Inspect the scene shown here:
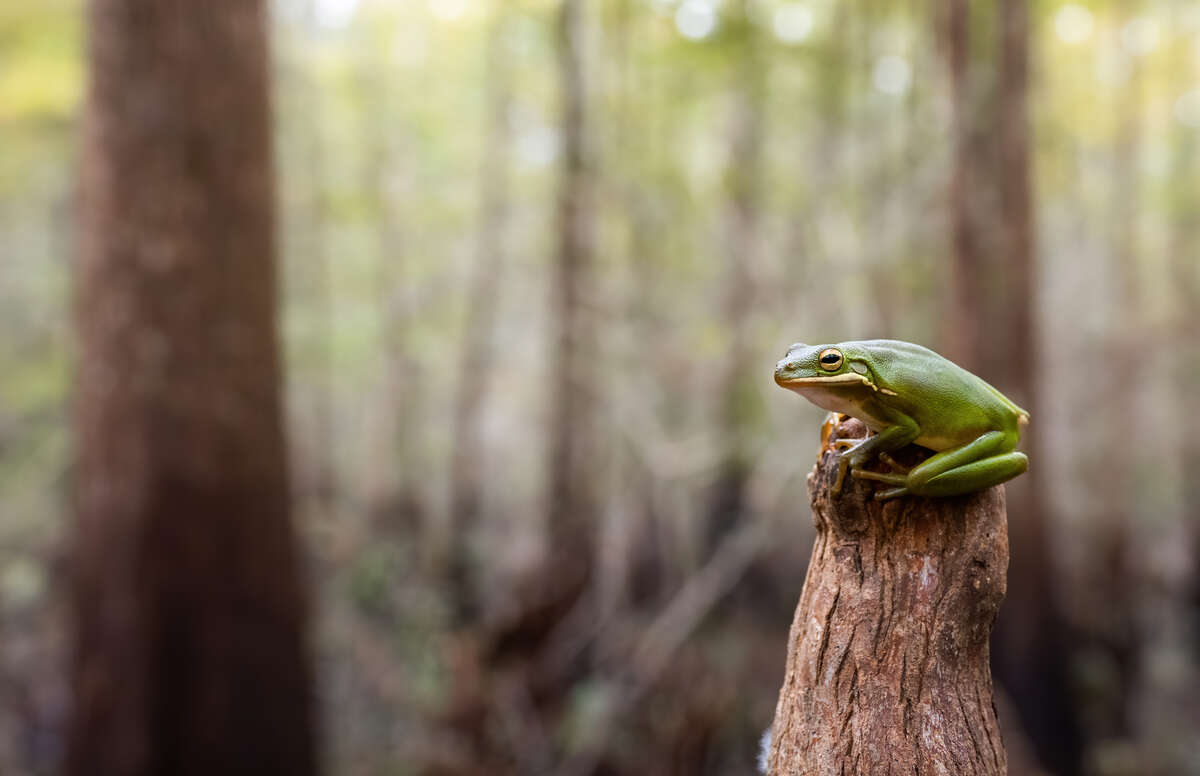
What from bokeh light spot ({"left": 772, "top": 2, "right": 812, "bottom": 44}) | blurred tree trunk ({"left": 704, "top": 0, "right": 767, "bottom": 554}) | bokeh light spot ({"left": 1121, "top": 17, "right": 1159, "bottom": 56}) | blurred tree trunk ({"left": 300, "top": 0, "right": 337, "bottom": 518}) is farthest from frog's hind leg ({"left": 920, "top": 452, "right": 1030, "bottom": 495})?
bokeh light spot ({"left": 1121, "top": 17, "right": 1159, "bottom": 56})

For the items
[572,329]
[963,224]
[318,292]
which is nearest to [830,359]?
[963,224]

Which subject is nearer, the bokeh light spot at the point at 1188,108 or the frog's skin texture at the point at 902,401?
the frog's skin texture at the point at 902,401

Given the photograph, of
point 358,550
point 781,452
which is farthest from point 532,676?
point 358,550

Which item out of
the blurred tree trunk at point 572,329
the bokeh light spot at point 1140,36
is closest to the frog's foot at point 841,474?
the blurred tree trunk at point 572,329

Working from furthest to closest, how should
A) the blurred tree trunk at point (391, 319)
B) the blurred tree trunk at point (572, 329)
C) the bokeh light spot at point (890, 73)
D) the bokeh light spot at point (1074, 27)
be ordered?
1. the blurred tree trunk at point (391, 319)
2. the bokeh light spot at point (1074, 27)
3. the bokeh light spot at point (890, 73)
4. the blurred tree trunk at point (572, 329)

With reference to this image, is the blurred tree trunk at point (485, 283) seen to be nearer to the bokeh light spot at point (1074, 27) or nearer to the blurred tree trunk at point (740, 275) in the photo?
the blurred tree trunk at point (740, 275)

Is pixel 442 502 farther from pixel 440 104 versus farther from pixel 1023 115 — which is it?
pixel 1023 115
